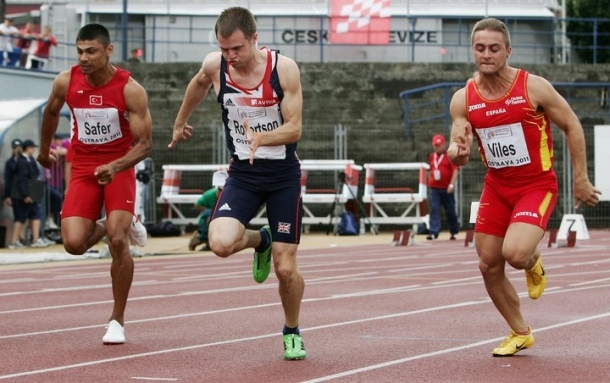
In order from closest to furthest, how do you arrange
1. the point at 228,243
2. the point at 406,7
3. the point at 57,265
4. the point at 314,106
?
1. the point at 228,243
2. the point at 57,265
3. the point at 314,106
4. the point at 406,7

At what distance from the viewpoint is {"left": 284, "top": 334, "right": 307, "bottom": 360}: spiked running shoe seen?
9.03 meters

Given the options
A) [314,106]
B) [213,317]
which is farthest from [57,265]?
[314,106]

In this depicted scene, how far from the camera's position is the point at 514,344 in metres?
9.17

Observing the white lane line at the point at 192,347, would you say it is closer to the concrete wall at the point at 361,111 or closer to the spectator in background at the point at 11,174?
the spectator in background at the point at 11,174

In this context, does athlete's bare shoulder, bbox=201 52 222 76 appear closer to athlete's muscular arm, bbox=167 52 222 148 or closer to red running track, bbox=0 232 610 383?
athlete's muscular arm, bbox=167 52 222 148

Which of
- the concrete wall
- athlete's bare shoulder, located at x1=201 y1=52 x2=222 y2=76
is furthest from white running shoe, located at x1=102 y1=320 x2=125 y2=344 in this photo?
the concrete wall

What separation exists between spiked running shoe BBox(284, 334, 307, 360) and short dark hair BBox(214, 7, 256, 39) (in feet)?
6.39

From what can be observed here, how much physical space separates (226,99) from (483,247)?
1931 mm

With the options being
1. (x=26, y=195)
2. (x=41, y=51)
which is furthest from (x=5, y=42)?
(x=26, y=195)

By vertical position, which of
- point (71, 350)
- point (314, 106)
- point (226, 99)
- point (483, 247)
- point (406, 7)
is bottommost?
point (71, 350)

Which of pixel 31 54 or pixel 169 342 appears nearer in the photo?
pixel 169 342

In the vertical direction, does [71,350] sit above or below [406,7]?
below

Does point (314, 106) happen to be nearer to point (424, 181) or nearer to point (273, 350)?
point (424, 181)

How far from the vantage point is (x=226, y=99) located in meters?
9.09
